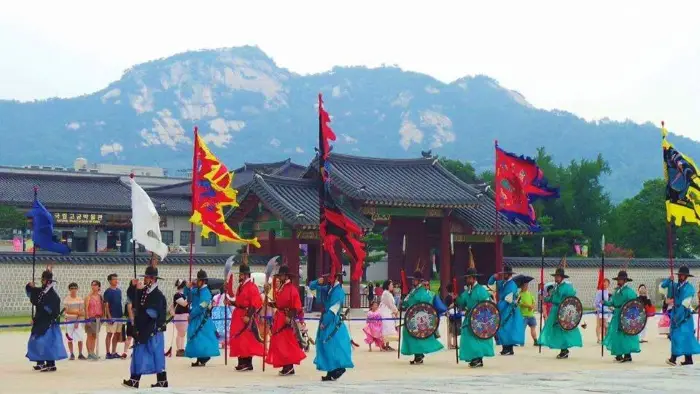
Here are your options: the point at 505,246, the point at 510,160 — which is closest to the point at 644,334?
the point at 510,160

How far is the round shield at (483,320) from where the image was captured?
663 inches

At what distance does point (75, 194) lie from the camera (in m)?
56.9

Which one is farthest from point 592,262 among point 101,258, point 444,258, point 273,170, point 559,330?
point 273,170

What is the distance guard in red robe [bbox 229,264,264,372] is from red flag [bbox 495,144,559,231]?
7810 mm

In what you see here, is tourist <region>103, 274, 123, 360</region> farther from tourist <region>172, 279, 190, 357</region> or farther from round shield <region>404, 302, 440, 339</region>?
round shield <region>404, 302, 440, 339</region>

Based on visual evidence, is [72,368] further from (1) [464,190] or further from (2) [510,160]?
(1) [464,190]

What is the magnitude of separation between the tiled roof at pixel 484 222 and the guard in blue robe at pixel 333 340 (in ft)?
69.9

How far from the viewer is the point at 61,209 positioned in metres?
55.4

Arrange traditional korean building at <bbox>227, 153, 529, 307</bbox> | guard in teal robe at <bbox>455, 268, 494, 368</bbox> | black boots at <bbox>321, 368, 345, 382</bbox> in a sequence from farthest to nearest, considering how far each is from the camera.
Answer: traditional korean building at <bbox>227, 153, 529, 307</bbox> < guard in teal robe at <bbox>455, 268, 494, 368</bbox> < black boots at <bbox>321, 368, 345, 382</bbox>

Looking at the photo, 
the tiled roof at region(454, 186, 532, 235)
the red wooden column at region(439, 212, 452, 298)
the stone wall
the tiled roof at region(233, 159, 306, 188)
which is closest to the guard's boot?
the stone wall

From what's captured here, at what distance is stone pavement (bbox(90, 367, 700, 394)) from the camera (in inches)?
477

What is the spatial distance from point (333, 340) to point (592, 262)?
26.7 m

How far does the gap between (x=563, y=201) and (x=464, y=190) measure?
60.5 feet

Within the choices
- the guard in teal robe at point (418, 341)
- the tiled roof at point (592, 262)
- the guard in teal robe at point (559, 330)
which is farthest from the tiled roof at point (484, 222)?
the guard in teal robe at point (418, 341)
